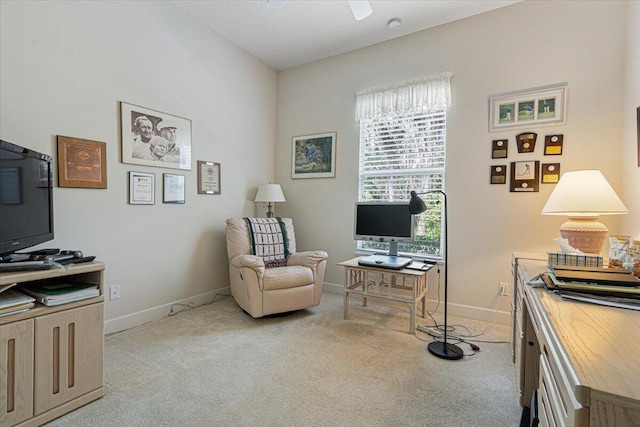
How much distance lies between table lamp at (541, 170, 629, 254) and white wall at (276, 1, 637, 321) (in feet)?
2.10

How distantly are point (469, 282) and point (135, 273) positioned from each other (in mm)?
3100

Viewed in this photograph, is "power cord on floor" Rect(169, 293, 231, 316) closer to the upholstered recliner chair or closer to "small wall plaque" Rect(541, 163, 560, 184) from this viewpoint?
the upholstered recliner chair

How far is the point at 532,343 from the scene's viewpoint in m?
1.53

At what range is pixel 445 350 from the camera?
2236mm

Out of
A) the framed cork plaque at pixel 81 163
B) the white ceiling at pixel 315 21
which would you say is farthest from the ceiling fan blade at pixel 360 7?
the framed cork plaque at pixel 81 163

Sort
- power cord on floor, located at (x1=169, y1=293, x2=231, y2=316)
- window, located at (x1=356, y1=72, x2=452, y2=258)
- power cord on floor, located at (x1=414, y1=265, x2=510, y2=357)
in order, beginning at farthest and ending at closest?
window, located at (x1=356, y1=72, x2=452, y2=258) < power cord on floor, located at (x1=169, y1=293, x2=231, y2=316) < power cord on floor, located at (x1=414, y1=265, x2=510, y2=357)

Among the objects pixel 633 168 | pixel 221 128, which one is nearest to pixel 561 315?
pixel 633 168

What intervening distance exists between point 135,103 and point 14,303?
185 cm

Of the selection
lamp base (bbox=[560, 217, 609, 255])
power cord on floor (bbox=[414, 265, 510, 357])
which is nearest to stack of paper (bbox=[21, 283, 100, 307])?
power cord on floor (bbox=[414, 265, 510, 357])

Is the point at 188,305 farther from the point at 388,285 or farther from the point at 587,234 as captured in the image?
the point at 587,234

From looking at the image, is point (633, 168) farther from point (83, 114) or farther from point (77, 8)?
point (77, 8)

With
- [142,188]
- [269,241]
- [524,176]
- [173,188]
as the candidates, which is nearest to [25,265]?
[142,188]

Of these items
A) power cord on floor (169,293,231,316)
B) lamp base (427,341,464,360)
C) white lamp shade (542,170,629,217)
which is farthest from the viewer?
power cord on floor (169,293,231,316)

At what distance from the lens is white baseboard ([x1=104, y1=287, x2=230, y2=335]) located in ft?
8.27
